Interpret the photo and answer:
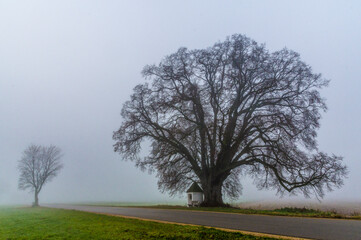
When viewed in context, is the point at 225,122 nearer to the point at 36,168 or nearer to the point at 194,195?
the point at 194,195

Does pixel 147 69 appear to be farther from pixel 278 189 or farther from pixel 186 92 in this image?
pixel 278 189

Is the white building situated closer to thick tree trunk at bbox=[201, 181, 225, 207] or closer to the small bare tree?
thick tree trunk at bbox=[201, 181, 225, 207]

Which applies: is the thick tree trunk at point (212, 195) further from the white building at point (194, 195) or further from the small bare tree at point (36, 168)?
the small bare tree at point (36, 168)

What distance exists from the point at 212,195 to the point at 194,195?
8.77 ft

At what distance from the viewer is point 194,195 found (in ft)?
82.8

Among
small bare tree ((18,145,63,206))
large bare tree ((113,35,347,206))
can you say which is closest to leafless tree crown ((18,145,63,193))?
small bare tree ((18,145,63,206))

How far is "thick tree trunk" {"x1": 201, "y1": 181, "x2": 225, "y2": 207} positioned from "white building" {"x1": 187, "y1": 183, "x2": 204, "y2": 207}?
6.36ft

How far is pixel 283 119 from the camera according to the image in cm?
2088

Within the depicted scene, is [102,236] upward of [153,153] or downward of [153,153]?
downward

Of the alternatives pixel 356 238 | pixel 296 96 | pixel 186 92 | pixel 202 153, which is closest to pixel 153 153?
pixel 202 153

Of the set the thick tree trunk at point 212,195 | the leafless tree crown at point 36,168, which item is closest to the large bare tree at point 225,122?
the thick tree trunk at point 212,195

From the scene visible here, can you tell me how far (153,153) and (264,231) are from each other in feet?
53.5

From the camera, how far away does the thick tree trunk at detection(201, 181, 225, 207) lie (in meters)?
22.7

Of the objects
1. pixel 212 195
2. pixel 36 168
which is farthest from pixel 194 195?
pixel 36 168
